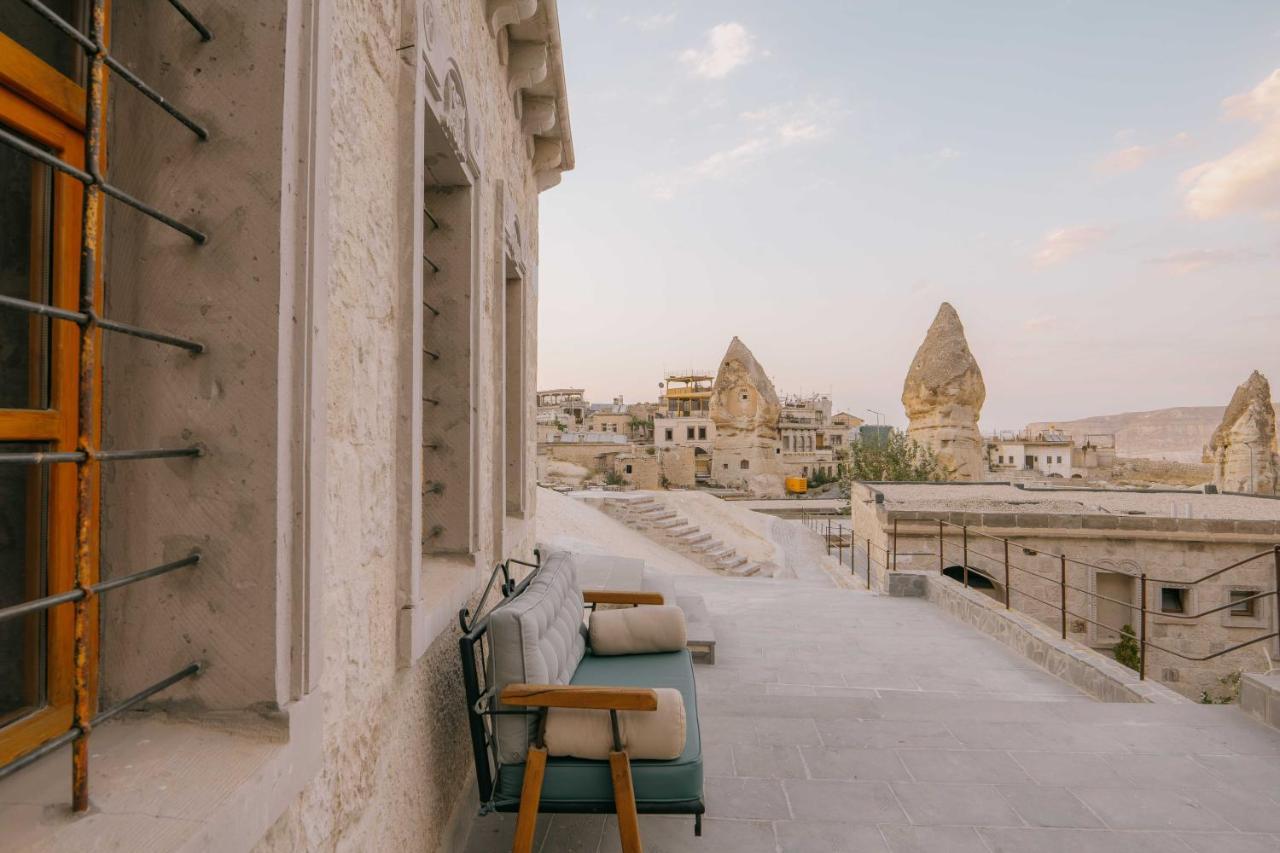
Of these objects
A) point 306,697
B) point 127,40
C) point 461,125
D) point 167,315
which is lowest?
point 306,697

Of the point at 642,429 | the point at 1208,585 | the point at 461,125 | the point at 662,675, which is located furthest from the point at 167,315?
the point at 642,429

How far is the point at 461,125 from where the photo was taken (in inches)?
99.1

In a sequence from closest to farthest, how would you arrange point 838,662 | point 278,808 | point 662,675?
point 278,808
point 662,675
point 838,662

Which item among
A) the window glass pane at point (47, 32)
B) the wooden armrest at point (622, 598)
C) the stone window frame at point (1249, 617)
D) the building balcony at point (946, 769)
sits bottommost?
the stone window frame at point (1249, 617)

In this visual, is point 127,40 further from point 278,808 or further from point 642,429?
point 642,429

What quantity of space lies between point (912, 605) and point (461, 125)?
21.6 ft

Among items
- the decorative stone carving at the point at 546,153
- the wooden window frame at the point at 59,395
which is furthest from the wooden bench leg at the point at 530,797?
the decorative stone carving at the point at 546,153

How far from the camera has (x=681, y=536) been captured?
16.0 m

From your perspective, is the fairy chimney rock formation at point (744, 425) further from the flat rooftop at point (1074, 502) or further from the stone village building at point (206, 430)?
the stone village building at point (206, 430)

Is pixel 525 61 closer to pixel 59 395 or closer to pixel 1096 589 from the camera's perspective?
pixel 59 395

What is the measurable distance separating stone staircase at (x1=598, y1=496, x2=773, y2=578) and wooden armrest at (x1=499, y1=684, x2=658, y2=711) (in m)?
13.1

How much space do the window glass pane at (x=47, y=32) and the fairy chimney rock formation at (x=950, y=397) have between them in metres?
28.1

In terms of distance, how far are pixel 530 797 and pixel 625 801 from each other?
11.9 inches

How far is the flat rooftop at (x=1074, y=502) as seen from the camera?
12.3 meters
